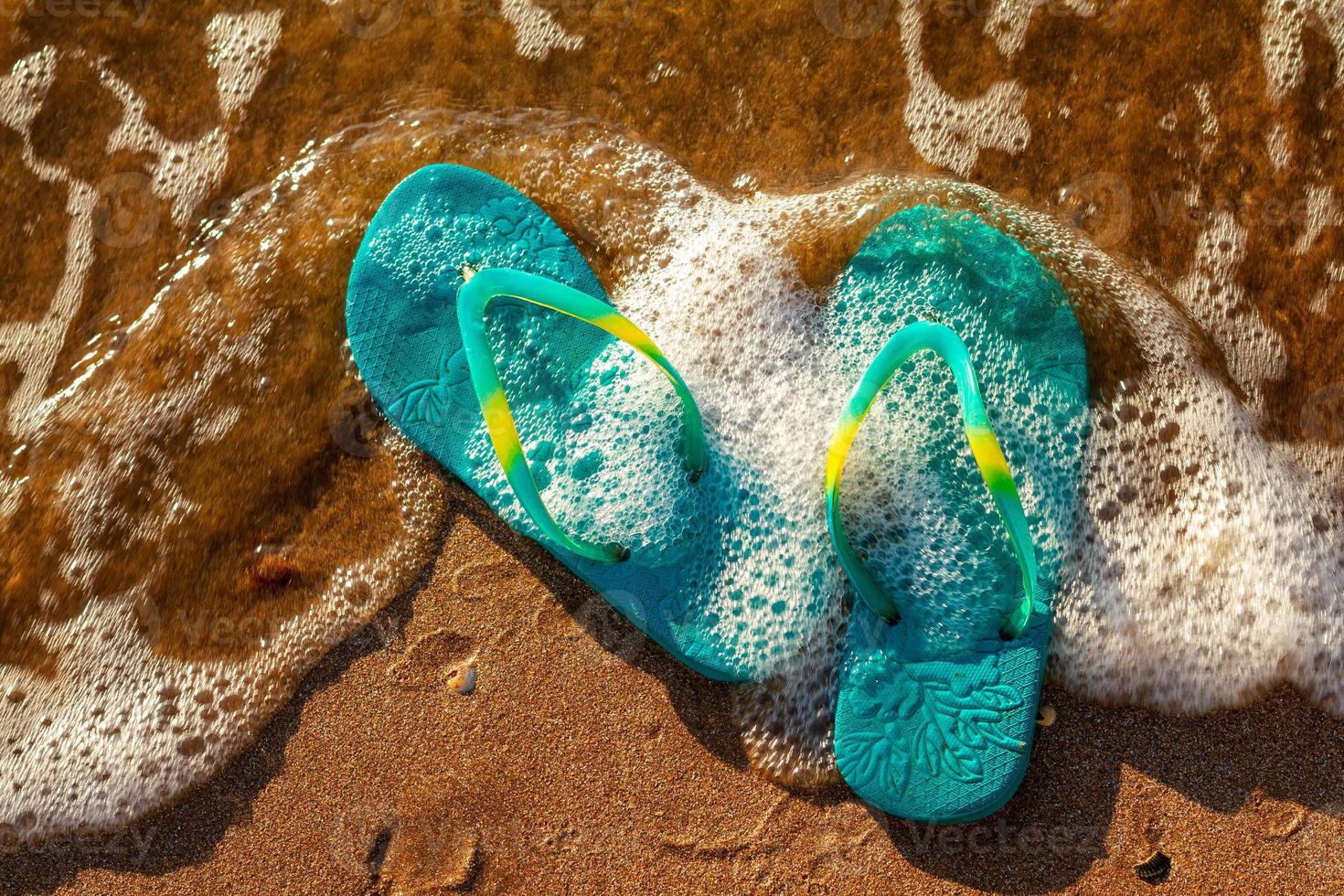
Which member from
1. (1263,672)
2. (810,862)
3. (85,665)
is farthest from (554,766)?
(1263,672)

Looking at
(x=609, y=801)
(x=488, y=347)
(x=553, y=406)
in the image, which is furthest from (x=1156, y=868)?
(x=488, y=347)

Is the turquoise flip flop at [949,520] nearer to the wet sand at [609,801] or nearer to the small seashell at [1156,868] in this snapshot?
the wet sand at [609,801]

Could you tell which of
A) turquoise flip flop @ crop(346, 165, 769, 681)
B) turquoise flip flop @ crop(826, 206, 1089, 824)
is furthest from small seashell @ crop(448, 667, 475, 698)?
turquoise flip flop @ crop(826, 206, 1089, 824)

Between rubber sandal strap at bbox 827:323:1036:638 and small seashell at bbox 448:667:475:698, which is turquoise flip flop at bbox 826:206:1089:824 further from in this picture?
small seashell at bbox 448:667:475:698

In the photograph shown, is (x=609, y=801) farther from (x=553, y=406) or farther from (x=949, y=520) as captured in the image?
(x=949, y=520)

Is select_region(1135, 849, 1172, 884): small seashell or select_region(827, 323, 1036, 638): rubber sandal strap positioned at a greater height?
select_region(827, 323, 1036, 638): rubber sandal strap

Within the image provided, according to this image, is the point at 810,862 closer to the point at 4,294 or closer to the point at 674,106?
the point at 674,106

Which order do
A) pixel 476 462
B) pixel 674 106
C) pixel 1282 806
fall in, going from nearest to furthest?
pixel 1282 806
pixel 476 462
pixel 674 106
